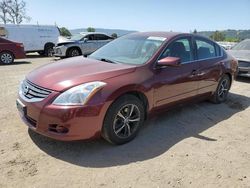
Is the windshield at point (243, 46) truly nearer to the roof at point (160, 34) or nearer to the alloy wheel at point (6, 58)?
the roof at point (160, 34)

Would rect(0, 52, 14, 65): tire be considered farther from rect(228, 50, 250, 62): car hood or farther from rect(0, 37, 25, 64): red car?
rect(228, 50, 250, 62): car hood

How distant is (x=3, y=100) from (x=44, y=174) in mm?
3341

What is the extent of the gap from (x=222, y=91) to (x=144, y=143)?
299 cm

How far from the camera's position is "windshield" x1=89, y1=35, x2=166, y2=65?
4453mm

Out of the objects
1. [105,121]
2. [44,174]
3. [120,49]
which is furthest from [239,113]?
[44,174]

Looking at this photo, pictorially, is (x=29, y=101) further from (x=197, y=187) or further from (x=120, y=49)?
(x=197, y=187)

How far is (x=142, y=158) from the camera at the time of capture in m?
3.64

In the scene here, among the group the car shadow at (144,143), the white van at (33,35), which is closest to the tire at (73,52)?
the white van at (33,35)

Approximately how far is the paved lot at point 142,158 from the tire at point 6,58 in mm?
8902

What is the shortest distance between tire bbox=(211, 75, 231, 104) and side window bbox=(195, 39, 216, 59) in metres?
0.68

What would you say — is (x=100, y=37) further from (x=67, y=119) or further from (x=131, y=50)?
(x=67, y=119)

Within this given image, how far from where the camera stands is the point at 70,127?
136 inches

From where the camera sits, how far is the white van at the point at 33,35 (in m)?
16.1

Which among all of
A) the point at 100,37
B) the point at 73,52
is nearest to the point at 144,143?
the point at 73,52
